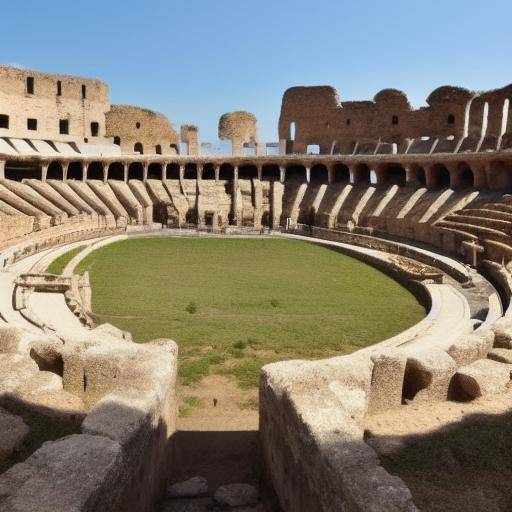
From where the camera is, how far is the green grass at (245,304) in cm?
1162

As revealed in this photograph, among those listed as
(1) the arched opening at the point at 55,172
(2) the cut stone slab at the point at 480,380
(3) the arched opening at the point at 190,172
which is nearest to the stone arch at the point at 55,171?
(1) the arched opening at the point at 55,172

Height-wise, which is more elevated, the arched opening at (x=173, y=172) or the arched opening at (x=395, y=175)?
the arched opening at (x=395, y=175)

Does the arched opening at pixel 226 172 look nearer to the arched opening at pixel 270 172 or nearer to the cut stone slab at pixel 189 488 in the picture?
the arched opening at pixel 270 172

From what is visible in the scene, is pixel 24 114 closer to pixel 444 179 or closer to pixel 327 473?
pixel 444 179

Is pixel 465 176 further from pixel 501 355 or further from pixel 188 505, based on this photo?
pixel 188 505

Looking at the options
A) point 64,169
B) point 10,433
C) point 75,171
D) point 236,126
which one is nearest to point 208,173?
point 236,126

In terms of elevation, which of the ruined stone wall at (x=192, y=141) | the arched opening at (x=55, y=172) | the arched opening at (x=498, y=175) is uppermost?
the ruined stone wall at (x=192, y=141)

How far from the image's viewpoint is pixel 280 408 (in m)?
6.28

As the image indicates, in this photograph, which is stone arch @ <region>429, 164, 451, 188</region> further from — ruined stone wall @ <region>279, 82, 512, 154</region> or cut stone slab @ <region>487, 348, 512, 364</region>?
cut stone slab @ <region>487, 348, 512, 364</region>

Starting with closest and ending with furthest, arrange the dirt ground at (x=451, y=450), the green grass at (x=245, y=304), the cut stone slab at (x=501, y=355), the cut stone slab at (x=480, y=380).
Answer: the dirt ground at (x=451, y=450) → the cut stone slab at (x=480, y=380) → the cut stone slab at (x=501, y=355) → the green grass at (x=245, y=304)

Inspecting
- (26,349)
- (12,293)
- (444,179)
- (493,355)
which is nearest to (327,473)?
Answer: (493,355)

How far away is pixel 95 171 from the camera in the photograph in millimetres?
41344

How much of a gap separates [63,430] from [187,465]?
81.3 inches

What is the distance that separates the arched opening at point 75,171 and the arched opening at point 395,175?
2211cm
